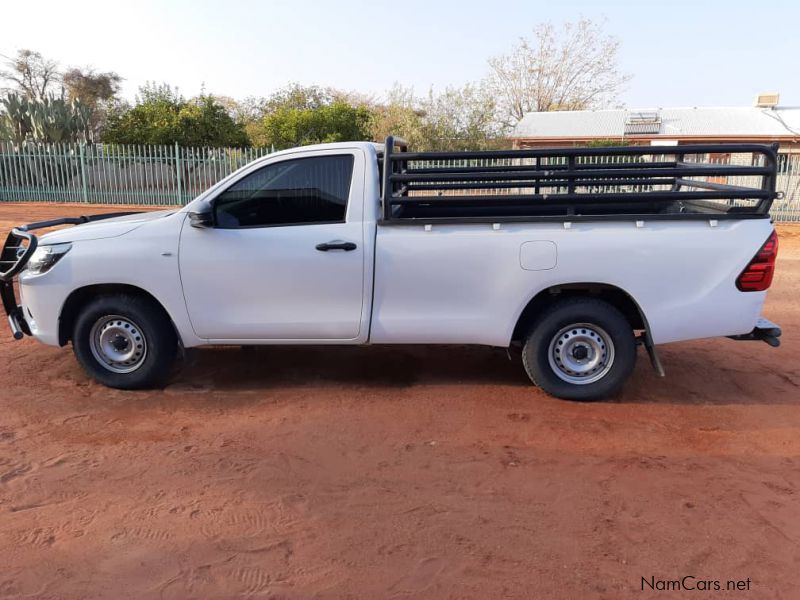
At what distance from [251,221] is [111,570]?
2.82 metres

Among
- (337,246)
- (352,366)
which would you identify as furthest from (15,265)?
(352,366)

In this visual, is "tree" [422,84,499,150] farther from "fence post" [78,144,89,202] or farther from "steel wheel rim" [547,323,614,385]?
"steel wheel rim" [547,323,614,385]

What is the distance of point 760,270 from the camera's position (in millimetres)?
4953

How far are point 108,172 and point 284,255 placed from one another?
20.0 meters

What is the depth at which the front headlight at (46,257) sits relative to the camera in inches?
209

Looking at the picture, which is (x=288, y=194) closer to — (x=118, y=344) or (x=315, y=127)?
(x=118, y=344)

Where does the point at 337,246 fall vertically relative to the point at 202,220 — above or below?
below

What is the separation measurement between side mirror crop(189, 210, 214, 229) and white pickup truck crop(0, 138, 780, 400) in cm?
1

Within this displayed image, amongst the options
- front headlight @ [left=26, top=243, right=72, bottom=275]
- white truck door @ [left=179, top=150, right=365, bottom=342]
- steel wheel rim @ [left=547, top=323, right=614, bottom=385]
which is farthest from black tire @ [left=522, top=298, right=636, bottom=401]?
front headlight @ [left=26, top=243, right=72, bottom=275]

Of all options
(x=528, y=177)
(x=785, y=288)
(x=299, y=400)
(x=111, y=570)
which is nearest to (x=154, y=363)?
(x=299, y=400)

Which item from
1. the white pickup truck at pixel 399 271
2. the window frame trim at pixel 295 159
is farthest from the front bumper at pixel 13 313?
the window frame trim at pixel 295 159

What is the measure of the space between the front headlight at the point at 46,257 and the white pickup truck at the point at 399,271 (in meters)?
0.01

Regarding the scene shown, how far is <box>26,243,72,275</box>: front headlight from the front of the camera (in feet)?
17.4

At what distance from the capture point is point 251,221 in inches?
208
